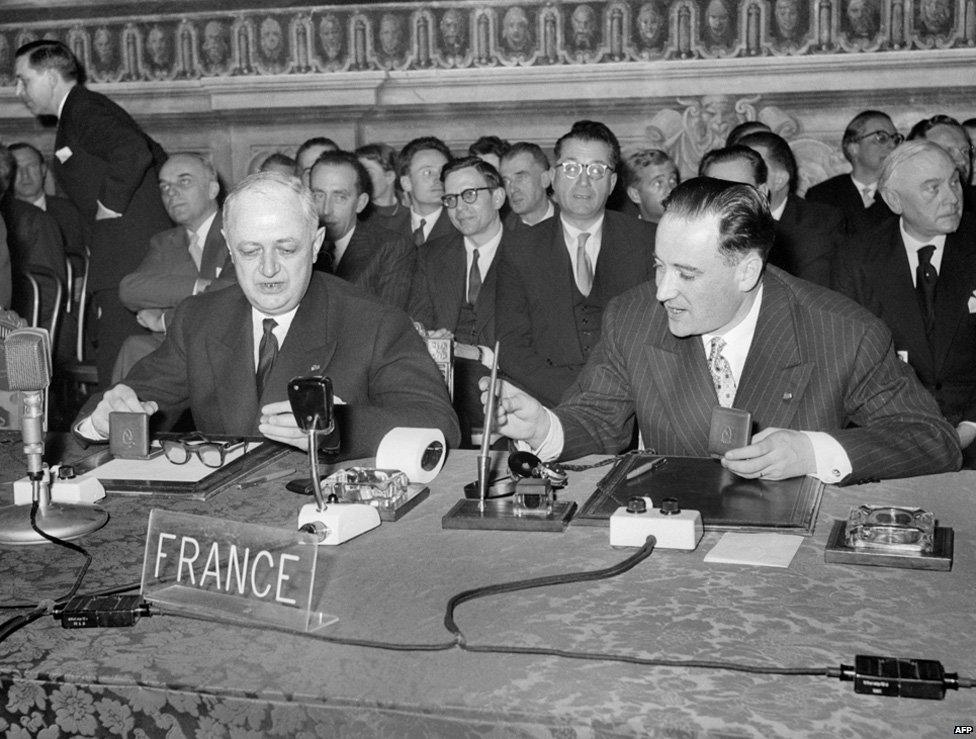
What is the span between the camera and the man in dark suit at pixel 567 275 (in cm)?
443

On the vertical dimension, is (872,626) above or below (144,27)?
below

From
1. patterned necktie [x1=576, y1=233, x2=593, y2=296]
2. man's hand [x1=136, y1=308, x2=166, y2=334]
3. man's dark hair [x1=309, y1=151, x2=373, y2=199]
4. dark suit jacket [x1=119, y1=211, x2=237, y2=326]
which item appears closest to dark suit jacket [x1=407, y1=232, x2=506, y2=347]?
patterned necktie [x1=576, y1=233, x2=593, y2=296]

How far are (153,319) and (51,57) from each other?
5.74ft

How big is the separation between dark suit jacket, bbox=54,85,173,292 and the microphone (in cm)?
369

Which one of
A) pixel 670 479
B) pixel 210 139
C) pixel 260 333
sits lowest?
pixel 670 479

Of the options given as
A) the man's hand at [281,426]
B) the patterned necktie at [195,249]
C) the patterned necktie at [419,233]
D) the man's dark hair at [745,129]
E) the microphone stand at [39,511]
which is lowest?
the microphone stand at [39,511]

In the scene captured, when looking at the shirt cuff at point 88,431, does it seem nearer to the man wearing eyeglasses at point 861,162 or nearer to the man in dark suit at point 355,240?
the man in dark suit at point 355,240

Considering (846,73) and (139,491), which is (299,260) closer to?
(139,491)

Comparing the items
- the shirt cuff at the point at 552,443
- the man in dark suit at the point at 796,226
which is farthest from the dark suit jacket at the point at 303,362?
the man in dark suit at the point at 796,226

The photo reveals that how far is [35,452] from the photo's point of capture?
2066 millimetres

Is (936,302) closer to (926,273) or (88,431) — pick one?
(926,273)

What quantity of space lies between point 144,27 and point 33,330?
5920mm

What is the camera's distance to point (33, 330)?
2096 millimetres

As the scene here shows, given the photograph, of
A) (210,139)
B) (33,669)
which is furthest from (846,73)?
(33,669)
